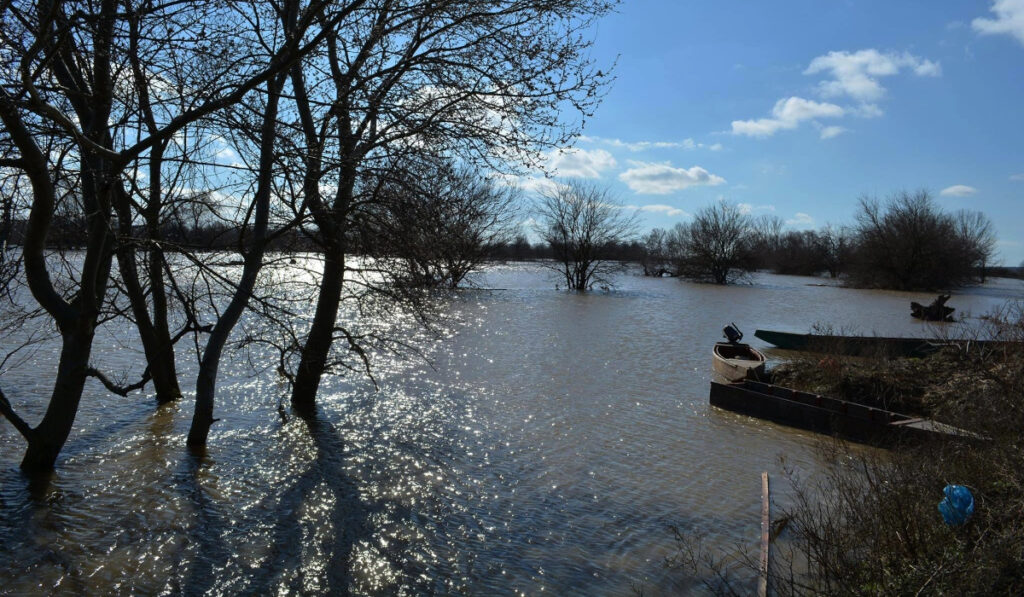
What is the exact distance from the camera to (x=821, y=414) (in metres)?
10.8

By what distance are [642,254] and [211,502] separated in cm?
5674

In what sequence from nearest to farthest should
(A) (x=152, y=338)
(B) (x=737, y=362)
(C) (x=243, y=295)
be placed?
(C) (x=243, y=295)
(A) (x=152, y=338)
(B) (x=737, y=362)

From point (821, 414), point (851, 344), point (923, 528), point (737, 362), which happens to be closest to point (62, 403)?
point (923, 528)

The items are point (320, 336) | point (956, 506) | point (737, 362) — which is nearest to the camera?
point (956, 506)

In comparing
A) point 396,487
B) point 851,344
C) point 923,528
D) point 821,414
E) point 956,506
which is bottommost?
point 396,487

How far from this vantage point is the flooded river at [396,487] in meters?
5.56

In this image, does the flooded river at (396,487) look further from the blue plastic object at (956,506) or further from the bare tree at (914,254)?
the bare tree at (914,254)

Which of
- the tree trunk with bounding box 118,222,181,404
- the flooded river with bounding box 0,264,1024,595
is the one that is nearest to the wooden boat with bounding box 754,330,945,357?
the flooded river with bounding box 0,264,1024,595

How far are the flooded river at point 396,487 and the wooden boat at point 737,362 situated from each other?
66cm

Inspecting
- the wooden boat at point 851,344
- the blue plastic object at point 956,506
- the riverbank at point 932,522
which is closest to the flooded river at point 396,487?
the riverbank at point 932,522

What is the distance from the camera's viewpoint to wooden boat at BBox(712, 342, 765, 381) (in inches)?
527

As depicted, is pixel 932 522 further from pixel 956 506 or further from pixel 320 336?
pixel 320 336

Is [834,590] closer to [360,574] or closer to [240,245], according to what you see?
[360,574]

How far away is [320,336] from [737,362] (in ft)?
28.8
